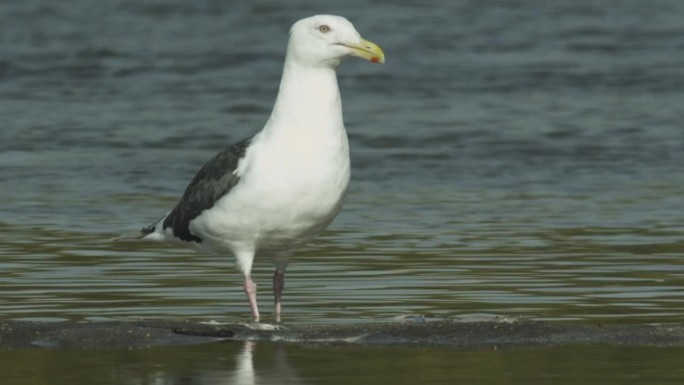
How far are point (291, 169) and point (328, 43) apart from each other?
821 millimetres

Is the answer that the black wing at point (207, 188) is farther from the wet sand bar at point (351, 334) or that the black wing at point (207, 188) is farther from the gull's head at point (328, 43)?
the wet sand bar at point (351, 334)

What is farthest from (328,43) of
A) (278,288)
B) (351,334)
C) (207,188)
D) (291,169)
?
(351,334)

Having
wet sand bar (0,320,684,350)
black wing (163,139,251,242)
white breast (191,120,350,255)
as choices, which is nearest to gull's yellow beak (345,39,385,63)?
white breast (191,120,350,255)

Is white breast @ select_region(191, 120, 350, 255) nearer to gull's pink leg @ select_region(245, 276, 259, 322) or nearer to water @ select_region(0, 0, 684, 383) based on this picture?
gull's pink leg @ select_region(245, 276, 259, 322)

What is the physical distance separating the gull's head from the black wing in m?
0.64

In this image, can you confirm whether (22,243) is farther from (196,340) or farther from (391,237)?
(196,340)

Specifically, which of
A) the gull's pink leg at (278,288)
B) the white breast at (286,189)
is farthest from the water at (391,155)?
the white breast at (286,189)

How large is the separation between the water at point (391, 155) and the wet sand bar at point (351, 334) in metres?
0.35

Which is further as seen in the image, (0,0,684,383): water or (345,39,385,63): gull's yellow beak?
(0,0,684,383): water

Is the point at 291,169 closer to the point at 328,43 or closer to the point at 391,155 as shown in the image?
the point at 328,43

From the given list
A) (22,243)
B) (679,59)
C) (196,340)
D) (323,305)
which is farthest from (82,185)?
(679,59)

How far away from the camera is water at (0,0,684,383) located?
36.7ft

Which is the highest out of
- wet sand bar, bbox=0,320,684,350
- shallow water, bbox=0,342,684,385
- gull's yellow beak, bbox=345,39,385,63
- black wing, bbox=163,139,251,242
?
gull's yellow beak, bbox=345,39,385,63

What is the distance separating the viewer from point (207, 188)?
1059cm
